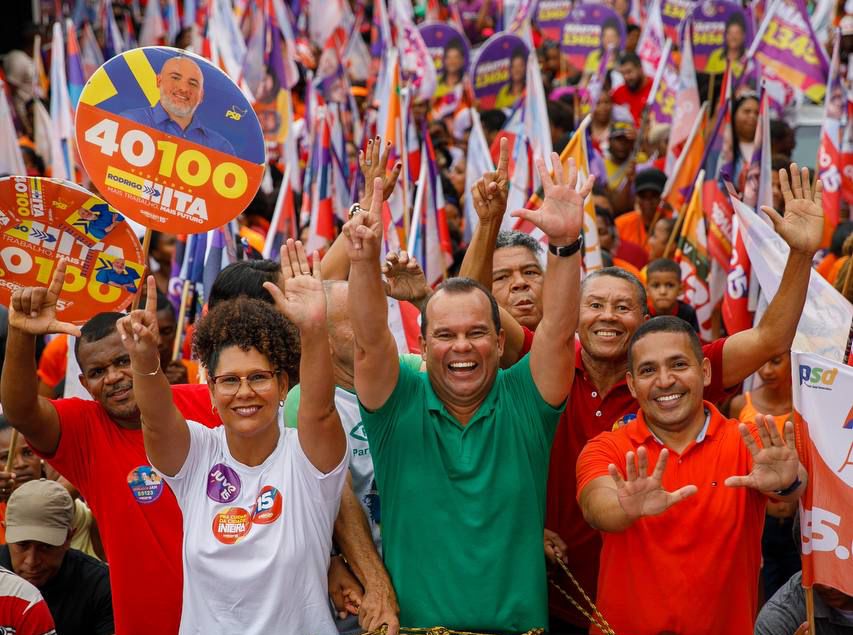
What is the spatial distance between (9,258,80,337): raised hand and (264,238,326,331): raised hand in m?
0.86

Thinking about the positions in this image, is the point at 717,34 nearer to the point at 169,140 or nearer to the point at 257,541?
the point at 169,140

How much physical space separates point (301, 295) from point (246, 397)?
38 centimetres

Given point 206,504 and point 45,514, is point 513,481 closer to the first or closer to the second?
point 206,504

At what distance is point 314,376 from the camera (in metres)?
3.96

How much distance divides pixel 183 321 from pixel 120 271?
1983 millimetres

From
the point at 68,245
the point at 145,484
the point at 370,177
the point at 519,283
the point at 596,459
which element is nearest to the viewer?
the point at 596,459

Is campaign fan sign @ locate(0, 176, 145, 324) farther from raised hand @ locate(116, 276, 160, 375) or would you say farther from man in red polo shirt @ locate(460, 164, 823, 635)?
man in red polo shirt @ locate(460, 164, 823, 635)

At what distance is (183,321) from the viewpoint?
7047mm

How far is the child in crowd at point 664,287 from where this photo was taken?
7.36 m

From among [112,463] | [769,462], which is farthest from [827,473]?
[112,463]

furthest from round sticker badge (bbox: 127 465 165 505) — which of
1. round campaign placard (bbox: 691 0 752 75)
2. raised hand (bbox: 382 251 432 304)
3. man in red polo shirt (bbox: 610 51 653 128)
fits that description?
man in red polo shirt (bbox: 610 51 653 128)

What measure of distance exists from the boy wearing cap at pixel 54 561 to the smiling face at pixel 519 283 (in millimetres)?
1983

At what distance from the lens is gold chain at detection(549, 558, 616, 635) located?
4188mm

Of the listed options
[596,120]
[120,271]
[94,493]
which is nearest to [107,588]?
[94,493]
